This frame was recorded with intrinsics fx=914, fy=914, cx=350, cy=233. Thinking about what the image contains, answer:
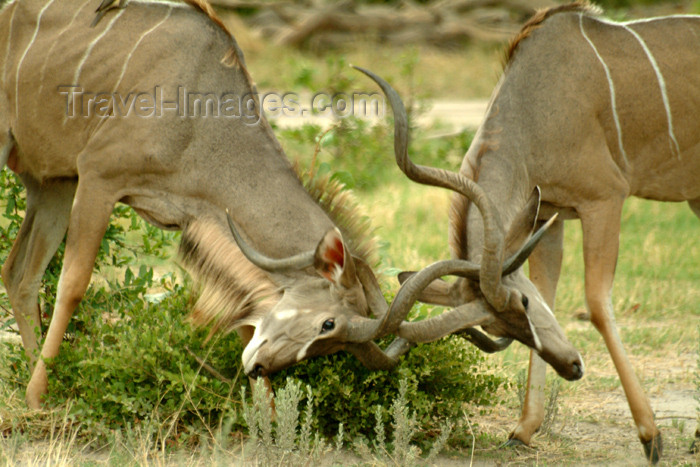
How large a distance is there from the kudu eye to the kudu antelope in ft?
2.57

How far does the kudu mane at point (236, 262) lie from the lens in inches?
168

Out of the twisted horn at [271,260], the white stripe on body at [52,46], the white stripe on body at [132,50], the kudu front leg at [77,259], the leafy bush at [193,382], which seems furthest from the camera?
the white stripe on body at [52,46]

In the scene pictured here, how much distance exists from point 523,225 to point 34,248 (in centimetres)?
272

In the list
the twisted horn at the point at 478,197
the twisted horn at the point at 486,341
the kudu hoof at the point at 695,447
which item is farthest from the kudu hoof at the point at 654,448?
the twisted horn at the point at 478,197

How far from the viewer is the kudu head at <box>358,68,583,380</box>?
12.9 feet

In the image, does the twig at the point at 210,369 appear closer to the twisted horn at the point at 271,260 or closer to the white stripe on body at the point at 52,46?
the twisted horn at the point at 271,260

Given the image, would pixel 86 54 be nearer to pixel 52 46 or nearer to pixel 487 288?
pixel 52 46

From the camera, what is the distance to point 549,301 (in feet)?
17.2

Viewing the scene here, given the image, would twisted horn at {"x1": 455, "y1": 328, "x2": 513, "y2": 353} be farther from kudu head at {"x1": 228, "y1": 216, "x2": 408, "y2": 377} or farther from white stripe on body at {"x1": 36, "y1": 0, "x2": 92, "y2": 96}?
white stripe on body at {"x1": 36, "y1": 0, "x2": 92, "y2": 96}

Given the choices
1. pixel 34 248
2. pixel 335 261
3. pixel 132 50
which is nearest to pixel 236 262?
pixel 335 261

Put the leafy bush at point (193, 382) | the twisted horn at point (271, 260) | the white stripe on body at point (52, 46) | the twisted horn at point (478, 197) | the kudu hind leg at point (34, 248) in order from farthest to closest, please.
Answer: the kudu hind leg at point (34, 248) < the white stripe on body at point (52, 46) < the leafy bush at point (193, 382) < the twisted horn at point (271, 260) < the twisted horn at point (478, 197)

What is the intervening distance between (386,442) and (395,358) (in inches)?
24.0

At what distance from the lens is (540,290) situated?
5.22 meters

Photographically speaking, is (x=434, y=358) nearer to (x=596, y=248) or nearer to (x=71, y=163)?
(x=596, y=248)
